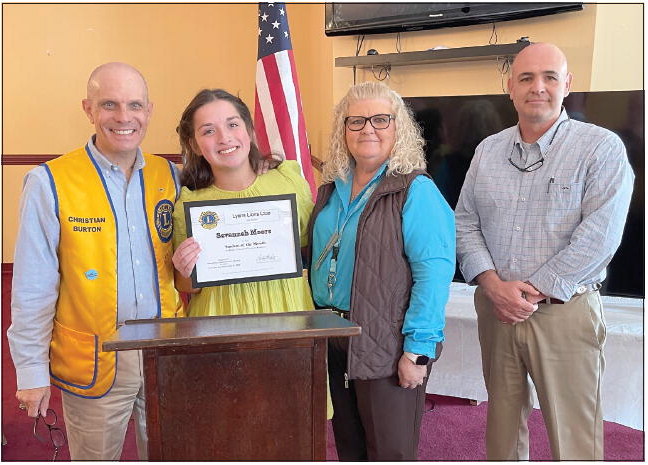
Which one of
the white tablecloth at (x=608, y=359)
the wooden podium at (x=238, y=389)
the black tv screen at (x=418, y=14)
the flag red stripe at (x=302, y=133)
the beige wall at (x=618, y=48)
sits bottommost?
the white tablecloth at (x=608, y=359)

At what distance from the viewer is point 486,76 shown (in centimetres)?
340

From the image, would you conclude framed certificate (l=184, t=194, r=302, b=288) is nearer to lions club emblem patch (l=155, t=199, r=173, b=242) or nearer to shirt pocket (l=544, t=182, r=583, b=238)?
lions club emblem patch (l=155, t=199, r=173, b=242)

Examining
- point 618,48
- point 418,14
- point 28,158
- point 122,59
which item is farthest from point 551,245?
point 28,158

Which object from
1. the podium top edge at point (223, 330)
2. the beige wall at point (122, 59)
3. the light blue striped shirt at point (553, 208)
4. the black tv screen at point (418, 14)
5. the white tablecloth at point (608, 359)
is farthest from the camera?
the beige wall at point (122, 59)

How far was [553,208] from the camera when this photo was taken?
1.82 m

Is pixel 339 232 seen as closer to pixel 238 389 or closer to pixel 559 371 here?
pixel 238 389

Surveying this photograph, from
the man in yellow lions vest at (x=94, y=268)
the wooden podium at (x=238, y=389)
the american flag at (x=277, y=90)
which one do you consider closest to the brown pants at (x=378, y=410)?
the wooden podium at (x=238, y=389)

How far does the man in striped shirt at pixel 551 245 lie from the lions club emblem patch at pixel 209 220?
896 millimetres

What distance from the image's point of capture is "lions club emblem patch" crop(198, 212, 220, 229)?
1.57 meters

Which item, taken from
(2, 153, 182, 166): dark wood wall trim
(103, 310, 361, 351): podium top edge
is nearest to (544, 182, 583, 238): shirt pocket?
(103, 310, 361, 351): podium top edge

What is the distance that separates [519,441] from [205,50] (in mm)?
4428

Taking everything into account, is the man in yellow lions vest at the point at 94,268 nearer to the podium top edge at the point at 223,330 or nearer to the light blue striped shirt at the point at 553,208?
the podium top edge at the point at 223,330

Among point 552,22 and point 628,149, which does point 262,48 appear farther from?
point 628,149

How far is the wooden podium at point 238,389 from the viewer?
113cm
